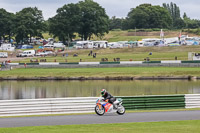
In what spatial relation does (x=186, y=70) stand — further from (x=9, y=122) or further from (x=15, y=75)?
(x=9, y=122)

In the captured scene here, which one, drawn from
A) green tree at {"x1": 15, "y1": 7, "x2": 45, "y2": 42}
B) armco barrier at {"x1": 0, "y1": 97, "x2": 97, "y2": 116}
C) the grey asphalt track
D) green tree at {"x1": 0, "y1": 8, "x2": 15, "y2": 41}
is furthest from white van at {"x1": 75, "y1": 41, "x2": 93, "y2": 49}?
the grey asphalt track

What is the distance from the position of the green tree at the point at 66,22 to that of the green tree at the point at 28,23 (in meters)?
9.30

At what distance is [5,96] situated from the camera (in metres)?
52.6

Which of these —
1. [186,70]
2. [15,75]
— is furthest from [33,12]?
[186,70]

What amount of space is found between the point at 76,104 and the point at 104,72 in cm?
4942

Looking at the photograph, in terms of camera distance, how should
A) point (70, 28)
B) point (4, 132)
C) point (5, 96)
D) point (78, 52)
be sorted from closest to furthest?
point (4, 132) < point (5, 96) < point (78, 52) < point (70, 28)

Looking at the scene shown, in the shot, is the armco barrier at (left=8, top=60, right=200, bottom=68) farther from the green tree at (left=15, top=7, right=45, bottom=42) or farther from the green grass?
the green tree at (left=15, top=7, right=45, bottom=42)

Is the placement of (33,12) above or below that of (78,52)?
above

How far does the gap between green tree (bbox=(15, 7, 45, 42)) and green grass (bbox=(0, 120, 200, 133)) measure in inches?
5479

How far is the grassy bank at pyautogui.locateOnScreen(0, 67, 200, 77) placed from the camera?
74125 millimetres

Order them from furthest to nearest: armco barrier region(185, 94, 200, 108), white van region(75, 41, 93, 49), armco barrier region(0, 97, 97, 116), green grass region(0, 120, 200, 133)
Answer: white van region(75, 41, 93, 49), armco barrier region(185, 94, 200, 108), armco barrier region(0, 97, 97, 116), green grass region(0, 120, 200, 133)

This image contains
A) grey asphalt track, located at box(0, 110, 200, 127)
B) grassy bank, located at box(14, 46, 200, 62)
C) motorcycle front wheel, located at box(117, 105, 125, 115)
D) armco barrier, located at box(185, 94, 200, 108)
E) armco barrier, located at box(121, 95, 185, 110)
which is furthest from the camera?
grassy bank, located at box(14, 46, 200, 62)

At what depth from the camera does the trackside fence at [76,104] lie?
27859 millimetres

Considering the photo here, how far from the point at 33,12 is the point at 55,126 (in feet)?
504
